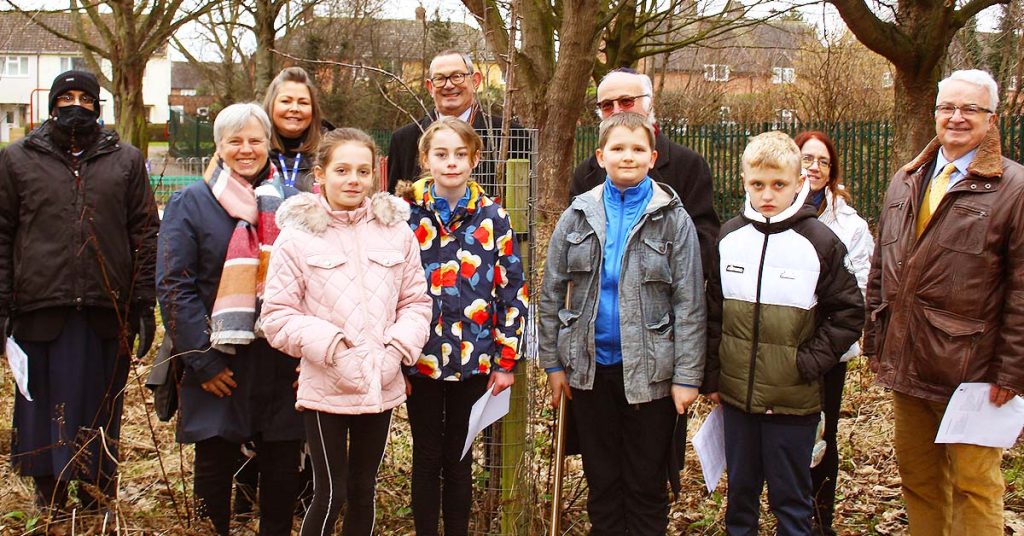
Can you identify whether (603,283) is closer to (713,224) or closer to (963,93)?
(713,224)

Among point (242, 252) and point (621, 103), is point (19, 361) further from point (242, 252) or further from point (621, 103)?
point (621, 103)

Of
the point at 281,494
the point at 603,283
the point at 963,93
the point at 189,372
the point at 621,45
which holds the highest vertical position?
the point at 621,45

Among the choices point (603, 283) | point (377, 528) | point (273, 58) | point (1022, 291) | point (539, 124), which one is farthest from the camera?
point (273, 58)

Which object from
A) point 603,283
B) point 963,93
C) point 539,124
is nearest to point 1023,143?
point 539,124

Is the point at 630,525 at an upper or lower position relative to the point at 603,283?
lower

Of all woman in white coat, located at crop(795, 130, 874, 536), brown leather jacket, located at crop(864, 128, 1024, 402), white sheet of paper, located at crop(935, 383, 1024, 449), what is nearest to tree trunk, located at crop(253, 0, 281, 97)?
woman in white coat, located at crop(795, 130, 874, 536)

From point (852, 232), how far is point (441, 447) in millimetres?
2273

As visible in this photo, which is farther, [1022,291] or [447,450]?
[447,450]

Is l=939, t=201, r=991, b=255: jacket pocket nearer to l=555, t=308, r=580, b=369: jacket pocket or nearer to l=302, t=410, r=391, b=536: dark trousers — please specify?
l=555, t=308, r=580, b=369: jacket pocket

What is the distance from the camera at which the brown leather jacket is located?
330 cm

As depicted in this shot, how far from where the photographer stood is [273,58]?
22547 mm

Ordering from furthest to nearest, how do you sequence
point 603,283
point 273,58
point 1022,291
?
point 273,58
point 603,283
point 1022,291

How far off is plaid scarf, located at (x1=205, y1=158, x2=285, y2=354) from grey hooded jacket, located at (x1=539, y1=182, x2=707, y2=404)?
1.22 metres

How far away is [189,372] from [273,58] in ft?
66.5
